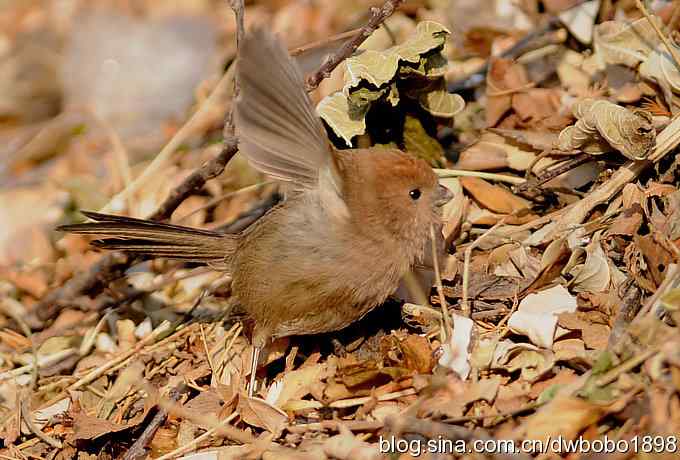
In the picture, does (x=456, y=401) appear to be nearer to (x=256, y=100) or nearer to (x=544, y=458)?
(x=544, y=458)

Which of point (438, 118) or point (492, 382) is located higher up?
point (438, 118)

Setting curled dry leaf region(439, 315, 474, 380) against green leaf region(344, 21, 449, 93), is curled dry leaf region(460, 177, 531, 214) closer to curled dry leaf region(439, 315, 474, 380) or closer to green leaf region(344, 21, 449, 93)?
green leaf region(344, 21, 449, 93)

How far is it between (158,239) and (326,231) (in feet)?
2.47

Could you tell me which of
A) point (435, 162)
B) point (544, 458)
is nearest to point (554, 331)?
point (544, 458)

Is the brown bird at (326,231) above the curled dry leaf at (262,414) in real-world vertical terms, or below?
above

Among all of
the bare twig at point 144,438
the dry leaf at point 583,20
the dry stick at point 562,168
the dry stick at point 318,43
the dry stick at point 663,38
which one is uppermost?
the dry stick at point 318,43

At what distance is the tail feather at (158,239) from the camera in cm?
339

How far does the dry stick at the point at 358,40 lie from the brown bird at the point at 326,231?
1.05ft

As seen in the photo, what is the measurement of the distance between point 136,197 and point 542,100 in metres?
2.01

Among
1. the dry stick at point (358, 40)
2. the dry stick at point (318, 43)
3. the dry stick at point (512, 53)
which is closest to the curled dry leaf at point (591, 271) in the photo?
the dry stick at point (358, 40)

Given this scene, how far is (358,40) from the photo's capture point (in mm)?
3256

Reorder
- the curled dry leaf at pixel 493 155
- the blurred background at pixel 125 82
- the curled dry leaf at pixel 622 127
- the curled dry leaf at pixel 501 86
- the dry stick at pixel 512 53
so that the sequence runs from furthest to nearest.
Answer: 1. the blurred background at pixel 125 82
2. the dry stick at pixel 512 53
3. the curled dry leaf at pixel 501 86
4. the curled dry leaf at pixel 493 155
5. the curled dry leaf at pixel 622 127

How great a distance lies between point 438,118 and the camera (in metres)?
3.82

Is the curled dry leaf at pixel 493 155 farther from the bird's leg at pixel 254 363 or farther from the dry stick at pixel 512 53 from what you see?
the bird's leg at pixel 254 363
